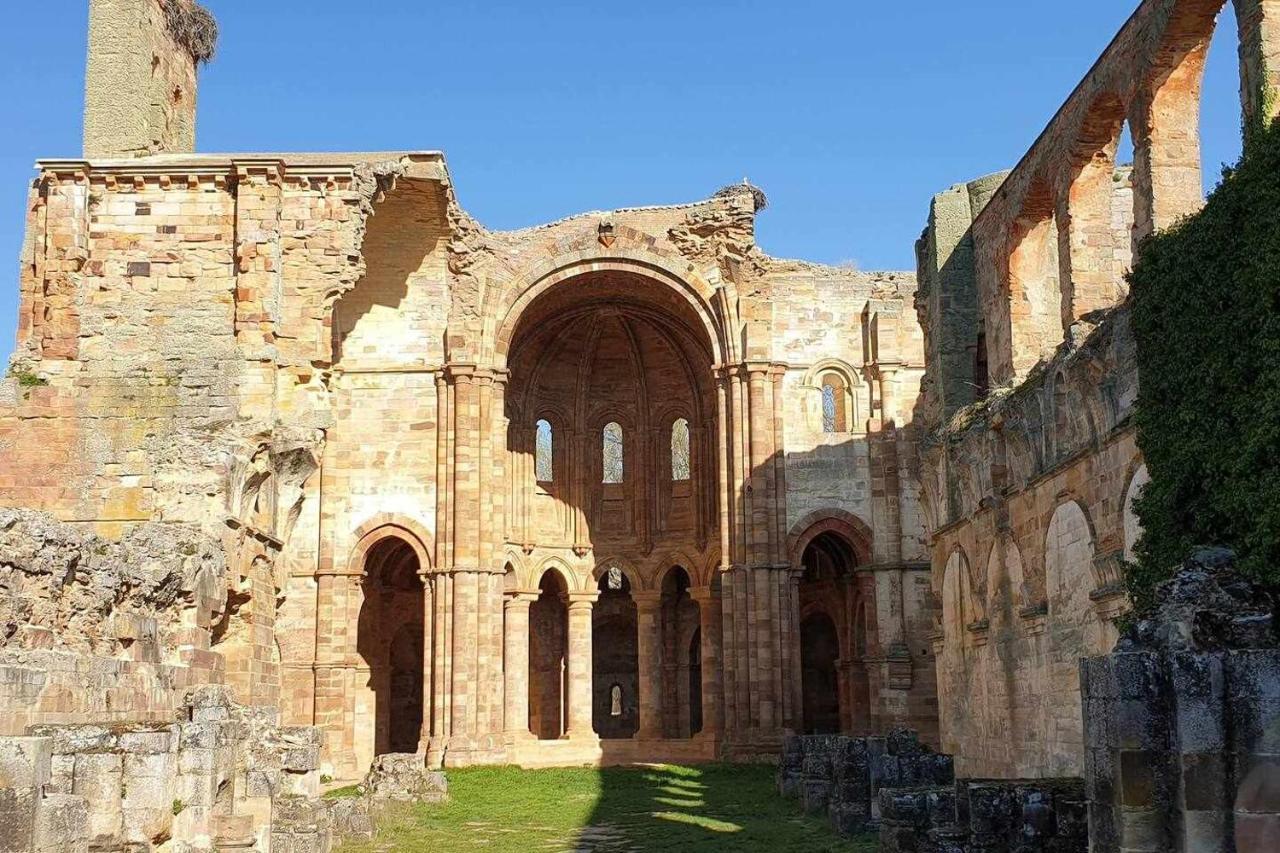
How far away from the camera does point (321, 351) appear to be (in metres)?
17.7

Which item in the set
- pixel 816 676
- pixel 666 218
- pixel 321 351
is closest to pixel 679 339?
pixel 666 218

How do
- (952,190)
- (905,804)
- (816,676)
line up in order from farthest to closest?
1. (816,676)
2. (952,190)
3. (905,804)

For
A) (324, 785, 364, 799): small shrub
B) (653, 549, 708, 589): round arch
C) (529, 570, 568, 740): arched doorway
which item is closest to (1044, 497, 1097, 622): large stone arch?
(324, 785, 364, 799): small shrub

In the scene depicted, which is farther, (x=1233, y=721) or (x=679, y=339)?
(x=679, y=339)

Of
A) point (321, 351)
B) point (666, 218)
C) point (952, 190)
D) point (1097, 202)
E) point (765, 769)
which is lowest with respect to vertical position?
point (765, 769)

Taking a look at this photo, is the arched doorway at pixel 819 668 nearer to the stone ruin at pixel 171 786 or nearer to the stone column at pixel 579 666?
the stone column at pixel 579 666

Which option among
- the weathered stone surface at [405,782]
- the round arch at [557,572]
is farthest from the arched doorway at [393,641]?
the weathered stone surface at [405,782]

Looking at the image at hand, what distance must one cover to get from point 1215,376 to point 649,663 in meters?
21.3

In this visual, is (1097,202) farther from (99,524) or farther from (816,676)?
(816,676)

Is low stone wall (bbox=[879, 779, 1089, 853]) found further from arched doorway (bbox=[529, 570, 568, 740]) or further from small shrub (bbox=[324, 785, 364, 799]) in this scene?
arched doorway (bbox=[529, 570, 568, 740])

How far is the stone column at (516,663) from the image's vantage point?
29.2 m

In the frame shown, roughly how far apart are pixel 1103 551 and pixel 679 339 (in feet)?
61.9

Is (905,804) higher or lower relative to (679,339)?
lower

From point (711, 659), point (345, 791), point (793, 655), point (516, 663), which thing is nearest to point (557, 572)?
point (516, 663)
